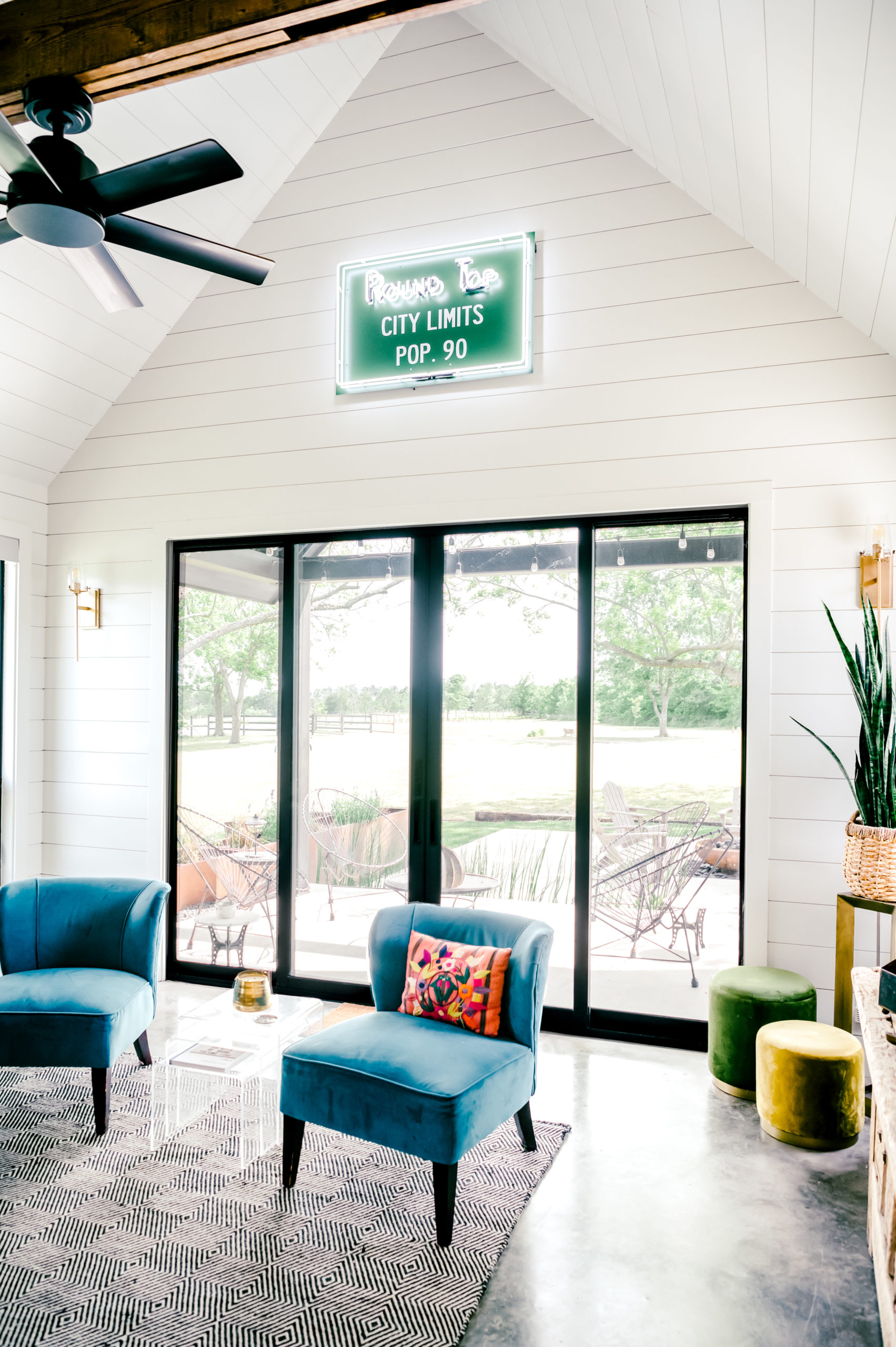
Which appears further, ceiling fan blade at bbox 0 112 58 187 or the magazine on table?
the magazine on table

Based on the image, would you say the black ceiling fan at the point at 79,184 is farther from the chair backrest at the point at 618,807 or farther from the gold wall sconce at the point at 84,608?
the chair backrest at the point at 618,807

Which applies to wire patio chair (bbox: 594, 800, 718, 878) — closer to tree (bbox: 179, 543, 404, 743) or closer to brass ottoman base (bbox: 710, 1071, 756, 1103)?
brass ottoman base (bbox: 710, 1071, 756, 1103)

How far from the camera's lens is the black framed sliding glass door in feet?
11.9

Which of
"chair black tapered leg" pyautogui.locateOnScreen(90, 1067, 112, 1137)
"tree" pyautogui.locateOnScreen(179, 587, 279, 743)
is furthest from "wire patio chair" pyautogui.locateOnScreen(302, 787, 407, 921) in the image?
"chair black tapered leg" pyautogui.locateOnScreen(90, 1067, 112, 1137)

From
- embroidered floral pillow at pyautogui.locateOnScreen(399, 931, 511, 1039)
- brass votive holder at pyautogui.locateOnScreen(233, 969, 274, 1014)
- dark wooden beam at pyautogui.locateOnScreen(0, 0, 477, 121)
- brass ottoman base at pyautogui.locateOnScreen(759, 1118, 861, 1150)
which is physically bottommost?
brass ottoman base at pyautogui.locateOnScreen(759, 1118, 861, 1150)

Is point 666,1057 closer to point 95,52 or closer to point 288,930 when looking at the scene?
point 288,930

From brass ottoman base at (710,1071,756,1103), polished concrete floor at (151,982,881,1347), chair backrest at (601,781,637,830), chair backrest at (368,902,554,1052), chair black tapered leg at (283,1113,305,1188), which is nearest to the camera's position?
polished concrete floor at (151,982,881,1347)

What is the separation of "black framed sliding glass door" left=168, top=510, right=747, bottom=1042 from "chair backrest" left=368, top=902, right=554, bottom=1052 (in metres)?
0.87

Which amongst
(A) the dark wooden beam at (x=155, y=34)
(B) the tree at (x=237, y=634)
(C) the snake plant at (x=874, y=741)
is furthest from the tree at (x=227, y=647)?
(C) the snake plant at (x=874, y=741)

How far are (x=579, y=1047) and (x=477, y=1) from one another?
3612 mm

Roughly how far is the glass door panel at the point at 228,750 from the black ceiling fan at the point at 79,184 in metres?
2.03

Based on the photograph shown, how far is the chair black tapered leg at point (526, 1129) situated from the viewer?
2.74 m

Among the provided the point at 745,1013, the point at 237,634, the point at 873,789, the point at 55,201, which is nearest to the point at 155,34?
the point at 55,201

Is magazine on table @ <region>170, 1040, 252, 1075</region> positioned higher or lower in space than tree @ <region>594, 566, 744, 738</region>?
lower
